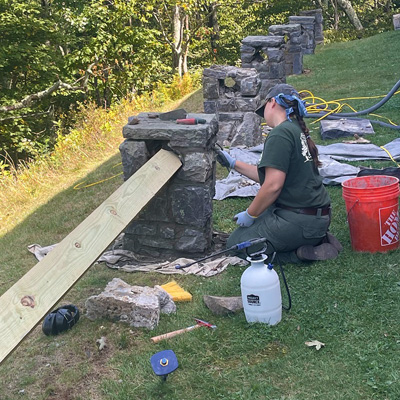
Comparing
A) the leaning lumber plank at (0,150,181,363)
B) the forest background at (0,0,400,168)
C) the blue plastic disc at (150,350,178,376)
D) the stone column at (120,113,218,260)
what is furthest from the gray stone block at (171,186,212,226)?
the forest background at (0,0,400,168)

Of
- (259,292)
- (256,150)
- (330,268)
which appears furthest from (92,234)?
(256,150)

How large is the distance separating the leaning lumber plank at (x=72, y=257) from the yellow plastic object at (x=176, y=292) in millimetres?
642

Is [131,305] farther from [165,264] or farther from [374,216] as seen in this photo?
[374,216]

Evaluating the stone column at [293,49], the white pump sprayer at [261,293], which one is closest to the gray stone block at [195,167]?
the white pump sprayer at [261,293]

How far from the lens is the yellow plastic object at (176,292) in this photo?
425 centimetres

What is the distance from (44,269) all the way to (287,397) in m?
1.63

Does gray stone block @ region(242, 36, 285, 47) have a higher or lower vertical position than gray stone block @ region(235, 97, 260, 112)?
higher

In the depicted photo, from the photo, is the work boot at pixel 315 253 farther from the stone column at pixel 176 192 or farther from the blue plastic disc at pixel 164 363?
the blue plastic disc at pixel 164 363

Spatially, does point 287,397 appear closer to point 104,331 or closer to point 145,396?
point 145,396

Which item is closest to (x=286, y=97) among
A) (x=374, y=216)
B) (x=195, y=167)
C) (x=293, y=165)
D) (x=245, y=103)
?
(x=293, y=165)

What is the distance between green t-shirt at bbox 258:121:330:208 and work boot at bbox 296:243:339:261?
13.7 inches

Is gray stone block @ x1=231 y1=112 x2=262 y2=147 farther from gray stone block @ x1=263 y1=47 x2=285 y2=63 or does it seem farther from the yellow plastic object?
the yellow plastic object

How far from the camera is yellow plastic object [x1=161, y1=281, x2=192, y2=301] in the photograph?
167 inches

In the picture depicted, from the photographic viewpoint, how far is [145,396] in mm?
3152
